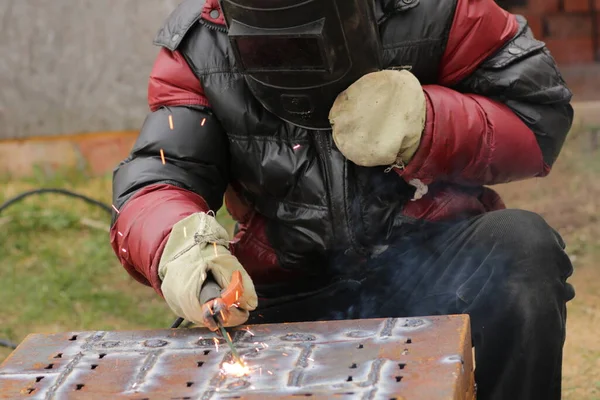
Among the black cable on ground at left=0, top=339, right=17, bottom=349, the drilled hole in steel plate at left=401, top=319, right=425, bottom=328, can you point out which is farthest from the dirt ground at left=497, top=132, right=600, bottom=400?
the black cable on ground at left=0, top=339, right=17, bottom=349

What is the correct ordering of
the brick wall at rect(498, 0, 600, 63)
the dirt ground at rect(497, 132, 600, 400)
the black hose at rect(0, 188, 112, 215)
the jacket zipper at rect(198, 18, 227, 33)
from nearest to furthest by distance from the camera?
1. the jacket zipper at rect(198, 18, 227, 33)
2. the dirt ground at rect(497, 132, 600, 400)
3. the black hose at rect(0, 188, 112, 215)
4. the brick wall at rect(498, 0, 600, 63)

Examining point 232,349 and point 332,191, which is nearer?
point 232,349

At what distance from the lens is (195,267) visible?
2.11m

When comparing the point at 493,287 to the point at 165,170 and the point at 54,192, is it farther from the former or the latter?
the point at 54,192

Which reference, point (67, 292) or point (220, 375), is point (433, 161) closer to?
point (220, 375)

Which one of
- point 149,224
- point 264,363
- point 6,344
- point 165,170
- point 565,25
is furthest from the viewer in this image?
point 565,25

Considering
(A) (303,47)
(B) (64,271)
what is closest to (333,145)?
(A) (303,47)

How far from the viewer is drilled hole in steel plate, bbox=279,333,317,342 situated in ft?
6.77

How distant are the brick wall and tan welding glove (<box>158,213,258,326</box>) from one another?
13.1ft

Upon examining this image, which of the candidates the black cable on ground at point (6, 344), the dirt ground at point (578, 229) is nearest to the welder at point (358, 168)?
the dirt ground at point (578, 229)

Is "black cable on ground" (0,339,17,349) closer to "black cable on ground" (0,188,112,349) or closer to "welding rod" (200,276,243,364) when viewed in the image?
"black cable on ground" (0,188,112,349)

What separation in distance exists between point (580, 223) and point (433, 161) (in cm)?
248

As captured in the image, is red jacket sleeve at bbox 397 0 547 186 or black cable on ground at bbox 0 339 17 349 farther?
black cable on ground at bbox 0 339 17 349

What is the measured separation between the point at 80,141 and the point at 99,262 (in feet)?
3.12
